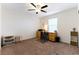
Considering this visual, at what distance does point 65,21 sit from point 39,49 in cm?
84

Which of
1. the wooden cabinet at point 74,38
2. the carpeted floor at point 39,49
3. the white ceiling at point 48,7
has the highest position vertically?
the white ceiling at point 48,7

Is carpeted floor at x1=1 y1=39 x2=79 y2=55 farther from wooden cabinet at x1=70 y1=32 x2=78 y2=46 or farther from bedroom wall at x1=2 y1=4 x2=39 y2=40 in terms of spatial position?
bedroom wall at x1=2 y1=4 x2=39 y2=40

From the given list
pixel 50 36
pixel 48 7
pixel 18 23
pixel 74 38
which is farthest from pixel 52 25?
pixel 18 23

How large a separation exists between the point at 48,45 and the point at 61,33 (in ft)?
1.32

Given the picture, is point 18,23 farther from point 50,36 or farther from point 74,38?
point 74,38

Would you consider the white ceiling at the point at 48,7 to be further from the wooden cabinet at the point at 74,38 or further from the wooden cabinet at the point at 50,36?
the wooden cabinet at the point at 74,38

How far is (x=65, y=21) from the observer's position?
6.99 feet

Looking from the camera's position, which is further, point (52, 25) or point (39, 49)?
point (52, 25)

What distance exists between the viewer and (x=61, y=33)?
7.20 feet

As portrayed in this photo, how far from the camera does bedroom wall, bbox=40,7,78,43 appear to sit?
2029mm

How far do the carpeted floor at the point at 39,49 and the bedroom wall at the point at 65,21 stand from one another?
0.61ft

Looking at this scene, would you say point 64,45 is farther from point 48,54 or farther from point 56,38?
point 48,54

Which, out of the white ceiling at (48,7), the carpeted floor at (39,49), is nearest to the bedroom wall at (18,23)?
the white ceiling at (48,7)

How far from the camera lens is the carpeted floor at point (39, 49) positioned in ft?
6.65
